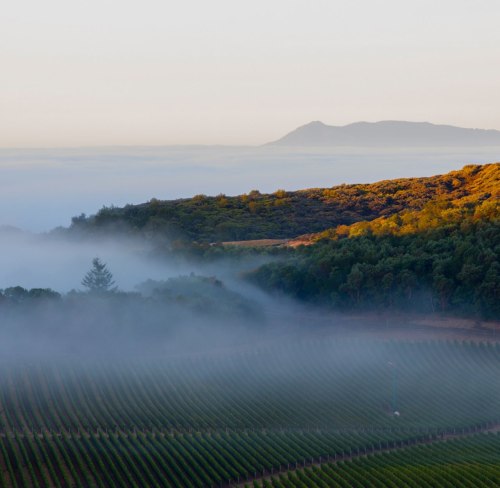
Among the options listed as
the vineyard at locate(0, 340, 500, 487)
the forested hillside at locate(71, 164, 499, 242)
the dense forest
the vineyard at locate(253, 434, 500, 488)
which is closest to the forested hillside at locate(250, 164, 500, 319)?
the dense forest

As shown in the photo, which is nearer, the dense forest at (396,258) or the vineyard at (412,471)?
the vineyard at (412,471)

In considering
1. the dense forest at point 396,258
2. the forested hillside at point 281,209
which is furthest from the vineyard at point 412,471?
the forested hillside at point 281,209

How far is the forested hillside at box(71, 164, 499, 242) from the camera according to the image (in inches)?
4624

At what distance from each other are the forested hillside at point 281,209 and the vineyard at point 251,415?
5556 cm

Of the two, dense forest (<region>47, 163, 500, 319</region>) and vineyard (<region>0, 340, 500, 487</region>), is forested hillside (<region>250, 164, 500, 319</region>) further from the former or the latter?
vineyard (<region>0, 340, 500, 487</region>)

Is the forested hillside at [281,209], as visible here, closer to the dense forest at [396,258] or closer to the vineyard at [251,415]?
the dense forest at [396,258]

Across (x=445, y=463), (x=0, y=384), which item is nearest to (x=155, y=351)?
(x=0, y=384)

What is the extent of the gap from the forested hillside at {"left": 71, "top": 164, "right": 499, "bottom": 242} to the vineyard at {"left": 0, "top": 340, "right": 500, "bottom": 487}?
2188 inches

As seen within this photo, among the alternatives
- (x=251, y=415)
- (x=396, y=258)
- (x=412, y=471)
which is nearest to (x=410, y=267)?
(x=396, y=258)

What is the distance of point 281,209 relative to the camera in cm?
12750

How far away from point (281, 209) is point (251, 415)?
7911cm

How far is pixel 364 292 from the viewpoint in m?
71.1

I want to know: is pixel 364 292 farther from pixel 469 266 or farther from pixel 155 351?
pixel 155 351

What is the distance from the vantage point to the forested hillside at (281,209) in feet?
385
